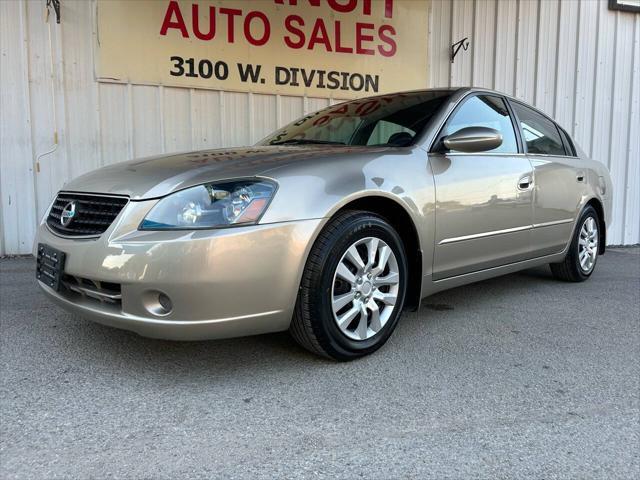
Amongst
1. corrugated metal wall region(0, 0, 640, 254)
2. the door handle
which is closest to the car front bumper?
the door handle

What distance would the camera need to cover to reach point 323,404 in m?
2.32

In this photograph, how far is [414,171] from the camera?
2953mm

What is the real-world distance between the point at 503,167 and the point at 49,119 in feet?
15.1

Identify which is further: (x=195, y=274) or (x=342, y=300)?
(x=342, y=300)

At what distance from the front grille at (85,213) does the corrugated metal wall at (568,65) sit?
17.7 feet

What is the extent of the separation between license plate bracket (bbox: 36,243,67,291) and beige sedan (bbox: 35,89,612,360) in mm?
13

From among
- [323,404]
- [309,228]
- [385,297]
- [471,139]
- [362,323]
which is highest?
[471,139]

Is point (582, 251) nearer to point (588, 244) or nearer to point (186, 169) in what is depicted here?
point (588, 244)

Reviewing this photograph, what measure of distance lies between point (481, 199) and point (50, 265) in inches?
97.1

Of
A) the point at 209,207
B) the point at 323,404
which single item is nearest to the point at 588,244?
the point at 323,404

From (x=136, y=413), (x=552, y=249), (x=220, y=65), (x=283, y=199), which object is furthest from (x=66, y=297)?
(x=220, y=65)

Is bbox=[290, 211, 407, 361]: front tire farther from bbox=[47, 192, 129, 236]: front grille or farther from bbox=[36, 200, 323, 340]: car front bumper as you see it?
bbox=[47, 192, 129, 236]: front grille

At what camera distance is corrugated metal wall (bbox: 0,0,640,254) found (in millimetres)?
5520

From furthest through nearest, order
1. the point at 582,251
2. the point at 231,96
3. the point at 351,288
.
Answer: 1. the point at 231,96
2. the point at 582,251
3. the point at 351,288
